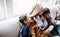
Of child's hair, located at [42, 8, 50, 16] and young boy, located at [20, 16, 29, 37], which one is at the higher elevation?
child's hair, located at [42, 8, 50, 16]

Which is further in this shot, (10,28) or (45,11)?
(45,11)

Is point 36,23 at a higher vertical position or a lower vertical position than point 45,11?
lower

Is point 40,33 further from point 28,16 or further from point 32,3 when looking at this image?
point 32,3

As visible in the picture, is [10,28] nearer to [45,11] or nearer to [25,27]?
[25,27]

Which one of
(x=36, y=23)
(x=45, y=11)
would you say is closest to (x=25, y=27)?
(x=36, y=23)

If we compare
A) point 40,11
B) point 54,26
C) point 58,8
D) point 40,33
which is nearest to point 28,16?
point 40,11

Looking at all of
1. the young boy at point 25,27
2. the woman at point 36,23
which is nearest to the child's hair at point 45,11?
the woman at point 36,23

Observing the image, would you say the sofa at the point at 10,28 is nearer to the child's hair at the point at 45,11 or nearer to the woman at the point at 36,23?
the woman at the point at 36,23

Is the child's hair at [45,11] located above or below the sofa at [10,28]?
above

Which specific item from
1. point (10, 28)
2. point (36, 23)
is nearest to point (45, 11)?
point (36, 23)

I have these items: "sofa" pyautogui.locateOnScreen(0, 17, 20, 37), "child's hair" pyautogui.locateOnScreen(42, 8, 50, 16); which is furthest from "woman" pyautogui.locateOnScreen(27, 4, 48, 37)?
"sofa" pyautogui.locateOnScreen(0, 17, 20, 37)

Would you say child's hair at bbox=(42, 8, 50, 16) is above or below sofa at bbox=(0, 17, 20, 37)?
above

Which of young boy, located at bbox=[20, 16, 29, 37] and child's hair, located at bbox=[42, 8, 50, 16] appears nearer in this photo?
young boy, located at bbox=[20, 16, 29, 37]

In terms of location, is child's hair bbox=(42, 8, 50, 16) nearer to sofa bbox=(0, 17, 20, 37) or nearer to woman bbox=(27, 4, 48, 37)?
woman bbox=(27, 4, 48, 37)
